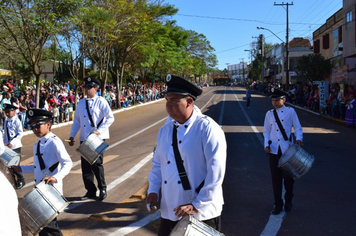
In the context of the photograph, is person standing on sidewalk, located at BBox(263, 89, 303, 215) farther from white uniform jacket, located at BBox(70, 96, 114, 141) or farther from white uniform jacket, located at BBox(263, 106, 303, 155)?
white uniform jacket, located at BBox(70, 96, 114, 141)

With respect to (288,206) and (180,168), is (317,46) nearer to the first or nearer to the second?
(288,206)

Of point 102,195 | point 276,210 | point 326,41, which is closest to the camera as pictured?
point 276,210

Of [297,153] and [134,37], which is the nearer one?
[297,153]

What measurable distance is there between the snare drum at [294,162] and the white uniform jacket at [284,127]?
26 centimetres

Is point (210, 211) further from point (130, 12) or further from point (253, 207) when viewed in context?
point (130, 12)

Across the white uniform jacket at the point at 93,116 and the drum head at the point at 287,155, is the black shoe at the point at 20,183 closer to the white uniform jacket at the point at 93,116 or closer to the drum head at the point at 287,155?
the white uniform jacket at the point at 93,116

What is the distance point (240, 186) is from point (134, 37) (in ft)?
75.0

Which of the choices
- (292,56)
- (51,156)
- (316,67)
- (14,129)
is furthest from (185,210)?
(292,56)

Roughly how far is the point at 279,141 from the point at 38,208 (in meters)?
3.85

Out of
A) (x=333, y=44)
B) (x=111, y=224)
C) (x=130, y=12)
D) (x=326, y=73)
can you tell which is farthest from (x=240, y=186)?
(x=333, y=44)

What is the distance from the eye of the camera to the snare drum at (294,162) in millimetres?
5660

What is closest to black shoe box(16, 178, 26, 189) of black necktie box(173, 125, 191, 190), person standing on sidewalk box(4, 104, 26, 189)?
person standing on sidewalk box(4, 104, 26, 189)

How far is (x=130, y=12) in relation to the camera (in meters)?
25.9

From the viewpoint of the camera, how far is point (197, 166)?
3094 millimetres
